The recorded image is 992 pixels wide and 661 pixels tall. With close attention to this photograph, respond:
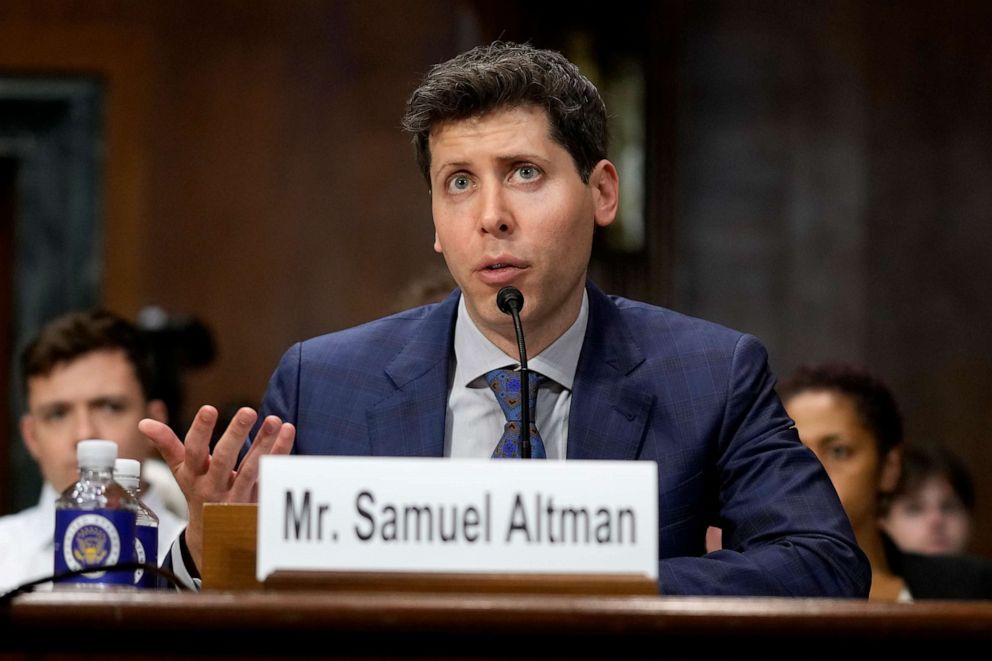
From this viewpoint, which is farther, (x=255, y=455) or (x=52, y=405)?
(x=52, y=405)

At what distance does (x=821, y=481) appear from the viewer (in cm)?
200

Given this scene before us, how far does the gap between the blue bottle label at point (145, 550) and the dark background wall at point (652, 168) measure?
3079 millimetres

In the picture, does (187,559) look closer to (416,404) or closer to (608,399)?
(416,404)

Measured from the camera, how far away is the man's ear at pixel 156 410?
3.42 m

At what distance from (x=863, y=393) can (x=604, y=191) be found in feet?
4.03

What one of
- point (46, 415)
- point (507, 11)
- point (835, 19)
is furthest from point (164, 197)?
point (835, 19)

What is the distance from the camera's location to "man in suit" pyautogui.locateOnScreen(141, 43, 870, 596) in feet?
6.74

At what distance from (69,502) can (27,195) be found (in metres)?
3.49

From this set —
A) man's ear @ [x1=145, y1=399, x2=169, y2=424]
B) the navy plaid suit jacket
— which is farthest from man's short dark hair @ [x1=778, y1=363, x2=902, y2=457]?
man's ear @ [x1=145, y1=399, x2=169, y2=424]

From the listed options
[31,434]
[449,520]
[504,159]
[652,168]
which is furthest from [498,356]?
[652,168]

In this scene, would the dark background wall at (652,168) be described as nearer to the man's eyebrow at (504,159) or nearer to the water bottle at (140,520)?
the man's eyebrow at (504,159)

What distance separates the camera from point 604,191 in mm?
2338

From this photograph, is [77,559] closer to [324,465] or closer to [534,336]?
[324,465]

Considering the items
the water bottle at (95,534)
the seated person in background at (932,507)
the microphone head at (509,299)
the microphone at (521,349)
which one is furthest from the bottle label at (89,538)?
the seated person in background at (932,507)
